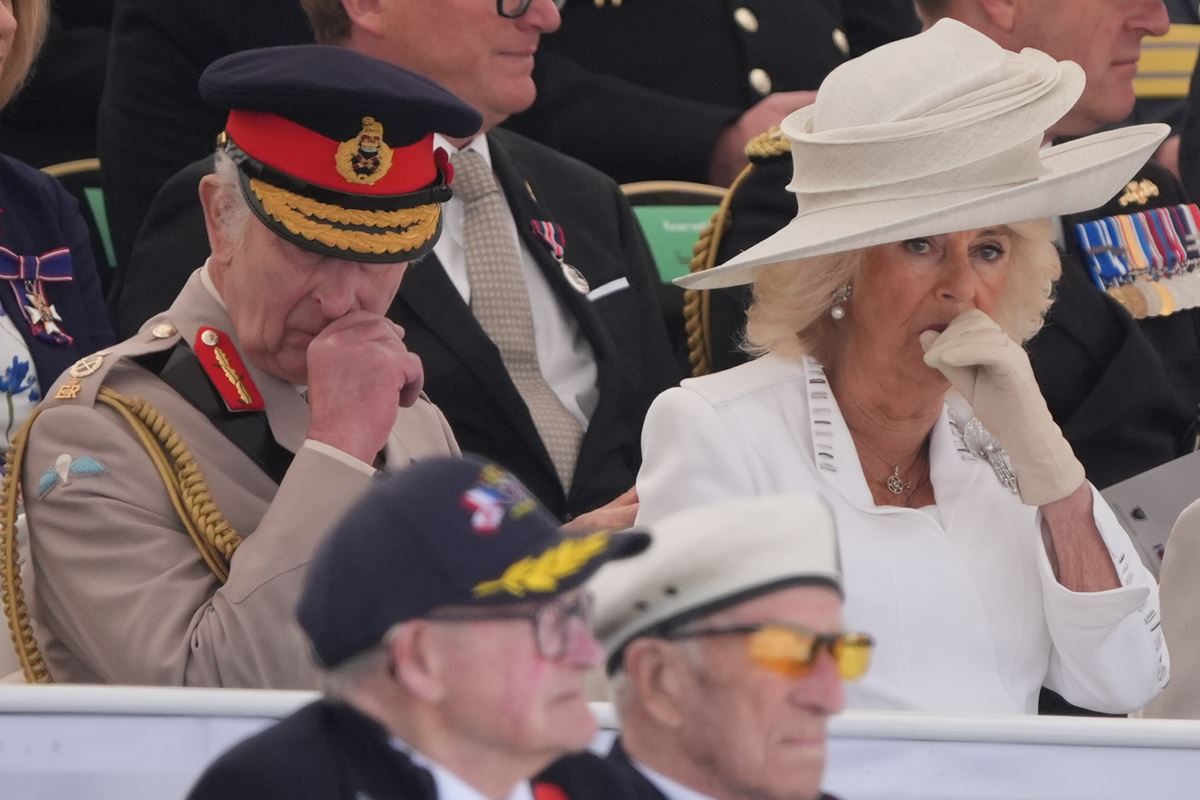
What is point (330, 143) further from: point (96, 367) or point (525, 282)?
point (525, 282)

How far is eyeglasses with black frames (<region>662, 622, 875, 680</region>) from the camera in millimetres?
1302

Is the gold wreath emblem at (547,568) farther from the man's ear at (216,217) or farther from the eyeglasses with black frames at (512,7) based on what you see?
the eyeglasses with black frames at (512,7)

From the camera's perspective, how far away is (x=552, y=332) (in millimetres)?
3535

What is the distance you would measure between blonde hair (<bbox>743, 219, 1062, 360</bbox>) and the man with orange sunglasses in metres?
1.50

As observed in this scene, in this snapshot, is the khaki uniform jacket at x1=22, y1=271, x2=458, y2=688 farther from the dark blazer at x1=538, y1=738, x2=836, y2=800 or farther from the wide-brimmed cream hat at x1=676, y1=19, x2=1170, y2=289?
the dark blazer at x1=538, y1=738, x2=836, y2=800

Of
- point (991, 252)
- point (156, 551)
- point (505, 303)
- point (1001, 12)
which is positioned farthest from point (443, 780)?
point (1001, 12)

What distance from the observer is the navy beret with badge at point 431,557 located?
1217 mm

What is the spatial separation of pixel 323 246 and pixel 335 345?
13 centimetres

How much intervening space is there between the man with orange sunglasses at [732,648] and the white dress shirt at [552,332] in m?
2.12

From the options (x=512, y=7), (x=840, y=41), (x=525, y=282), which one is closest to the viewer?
(x=525, y=282)

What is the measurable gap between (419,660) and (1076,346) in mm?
2696

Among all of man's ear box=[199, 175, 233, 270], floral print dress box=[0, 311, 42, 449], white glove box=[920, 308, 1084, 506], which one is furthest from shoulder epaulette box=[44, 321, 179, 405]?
white glove box=[920, 308, 1084, 506]

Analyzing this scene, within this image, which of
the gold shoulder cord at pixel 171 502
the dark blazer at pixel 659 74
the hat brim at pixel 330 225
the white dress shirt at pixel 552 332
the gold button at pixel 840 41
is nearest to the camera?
the gold shoulder cord at pixel 171 502

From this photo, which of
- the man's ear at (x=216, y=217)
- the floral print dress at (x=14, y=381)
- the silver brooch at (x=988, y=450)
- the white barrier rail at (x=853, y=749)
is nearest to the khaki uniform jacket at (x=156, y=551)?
the man's ear at (x=216, y=217)
